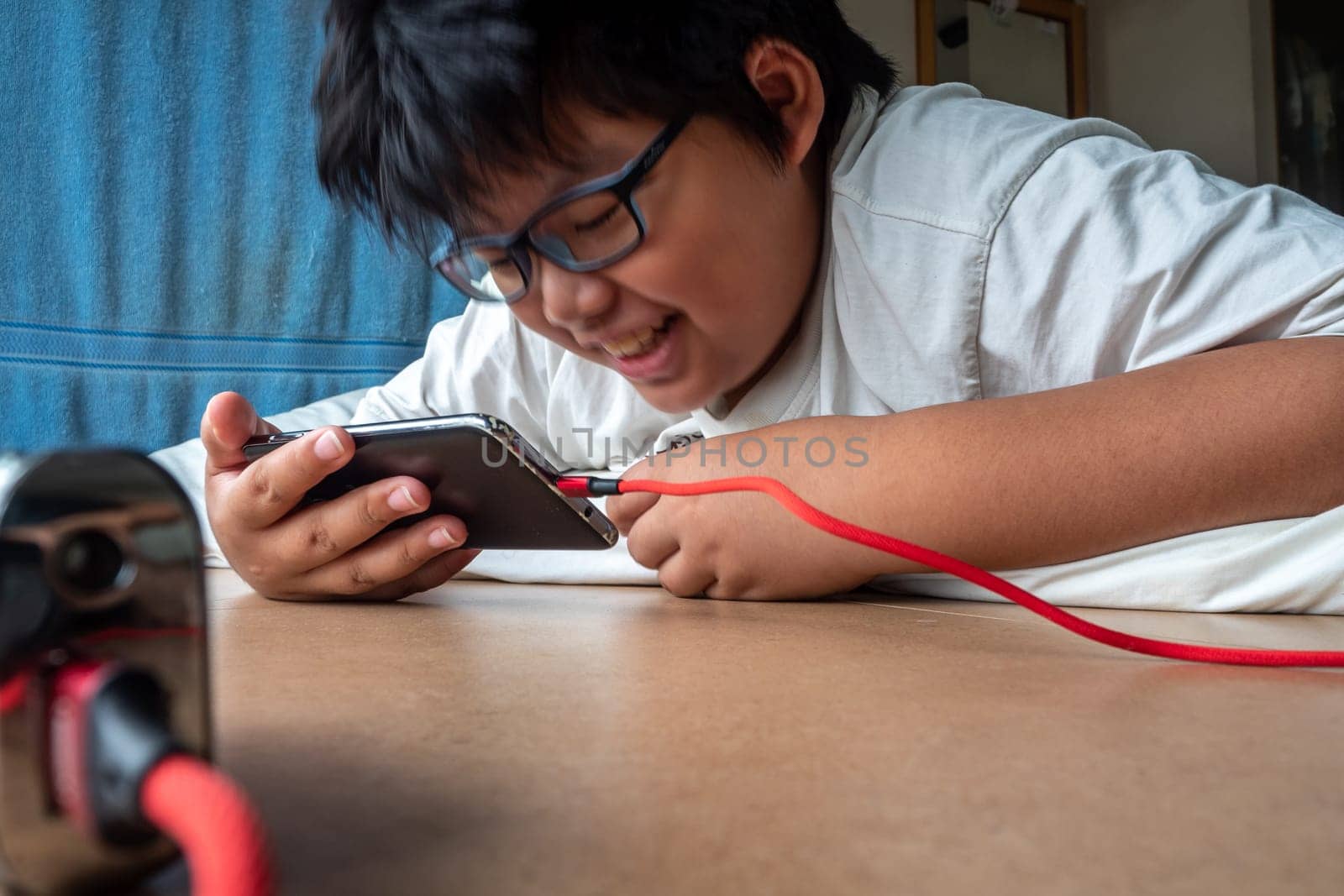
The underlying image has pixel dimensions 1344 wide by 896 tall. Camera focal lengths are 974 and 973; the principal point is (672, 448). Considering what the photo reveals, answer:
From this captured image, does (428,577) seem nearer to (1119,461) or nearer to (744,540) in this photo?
(744,540)

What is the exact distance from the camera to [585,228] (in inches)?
26.5

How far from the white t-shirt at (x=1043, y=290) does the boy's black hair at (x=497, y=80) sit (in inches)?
4.6

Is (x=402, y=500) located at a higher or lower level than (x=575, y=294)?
lower

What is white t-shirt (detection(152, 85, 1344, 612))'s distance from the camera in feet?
1.85

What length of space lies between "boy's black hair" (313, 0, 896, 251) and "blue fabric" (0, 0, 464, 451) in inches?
18.6

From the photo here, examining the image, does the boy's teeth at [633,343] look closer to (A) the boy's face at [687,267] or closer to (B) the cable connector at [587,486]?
(A) the boy's face at [687,267]

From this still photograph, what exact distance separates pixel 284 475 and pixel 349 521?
49 mm

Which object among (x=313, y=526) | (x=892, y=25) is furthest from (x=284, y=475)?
(x=892, y=25)

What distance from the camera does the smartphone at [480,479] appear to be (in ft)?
1.79

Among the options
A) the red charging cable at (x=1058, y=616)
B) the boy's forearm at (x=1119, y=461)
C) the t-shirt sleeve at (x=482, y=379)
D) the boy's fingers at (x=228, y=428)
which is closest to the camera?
the red charging cable at (x=1058, y=616)

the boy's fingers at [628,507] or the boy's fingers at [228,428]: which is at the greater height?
the boy's fingers at [228,428]

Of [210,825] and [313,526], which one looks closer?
[210,825]

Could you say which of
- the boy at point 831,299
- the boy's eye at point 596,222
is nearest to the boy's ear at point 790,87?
the boy at point 831,299

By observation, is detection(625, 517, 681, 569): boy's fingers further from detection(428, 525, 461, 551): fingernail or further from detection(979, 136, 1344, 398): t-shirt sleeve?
detection(979, 136, 1344, 398): t-shirt sleeve
